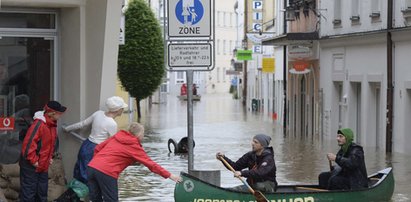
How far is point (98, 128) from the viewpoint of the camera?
13.2 metres

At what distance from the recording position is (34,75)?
14250mm

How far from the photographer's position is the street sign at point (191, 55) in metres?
11.3

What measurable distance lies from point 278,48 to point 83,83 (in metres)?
42.1

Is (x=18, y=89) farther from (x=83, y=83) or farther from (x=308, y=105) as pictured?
(x=308, y=105)

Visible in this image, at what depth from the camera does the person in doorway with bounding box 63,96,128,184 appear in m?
13.0

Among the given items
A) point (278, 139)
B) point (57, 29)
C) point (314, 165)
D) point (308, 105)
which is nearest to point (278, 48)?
point (308, 105)

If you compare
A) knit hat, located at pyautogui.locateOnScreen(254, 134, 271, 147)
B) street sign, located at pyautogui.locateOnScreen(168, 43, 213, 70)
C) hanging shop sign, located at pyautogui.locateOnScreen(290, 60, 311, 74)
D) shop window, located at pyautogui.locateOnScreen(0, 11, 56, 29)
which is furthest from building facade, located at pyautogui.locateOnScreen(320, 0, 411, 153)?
street sign, located at pyautogui.locateOnScreen(168, 43, 213, 70)

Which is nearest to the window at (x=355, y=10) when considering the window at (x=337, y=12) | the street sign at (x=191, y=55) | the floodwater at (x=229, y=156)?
the window at (x=337, y=12)

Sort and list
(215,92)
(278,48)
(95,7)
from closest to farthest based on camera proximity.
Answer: (95,7), (278,48), (215,92)

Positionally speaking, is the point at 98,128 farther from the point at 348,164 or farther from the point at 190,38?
the point at 348,164

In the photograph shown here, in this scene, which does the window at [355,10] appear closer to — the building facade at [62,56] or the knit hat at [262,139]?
the building facade at [62,56]

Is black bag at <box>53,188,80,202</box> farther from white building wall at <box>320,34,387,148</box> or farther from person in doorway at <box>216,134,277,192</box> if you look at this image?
white building wall at <box>320,34,387,148</box>

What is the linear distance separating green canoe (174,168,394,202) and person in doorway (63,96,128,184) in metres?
1.21

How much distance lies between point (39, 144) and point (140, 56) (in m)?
43.4
